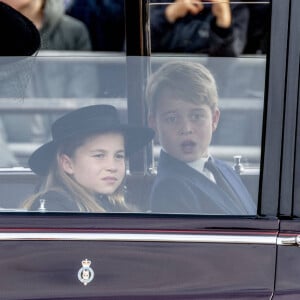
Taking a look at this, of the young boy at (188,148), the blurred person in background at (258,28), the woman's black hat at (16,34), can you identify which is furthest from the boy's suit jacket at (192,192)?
the woman's black hat at (16,34)

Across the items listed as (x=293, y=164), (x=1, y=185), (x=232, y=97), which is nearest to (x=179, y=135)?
(x=232, y=97)

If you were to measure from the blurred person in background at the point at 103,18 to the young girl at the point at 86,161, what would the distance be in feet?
0.75

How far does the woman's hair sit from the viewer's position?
2.45 metres

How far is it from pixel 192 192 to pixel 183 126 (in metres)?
0.19

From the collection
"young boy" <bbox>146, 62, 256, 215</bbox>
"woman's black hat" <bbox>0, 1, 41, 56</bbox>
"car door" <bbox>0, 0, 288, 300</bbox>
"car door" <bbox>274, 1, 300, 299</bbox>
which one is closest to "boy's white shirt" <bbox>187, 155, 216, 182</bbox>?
"young boy" <bbox>146, 62, 256, 215</bbox>

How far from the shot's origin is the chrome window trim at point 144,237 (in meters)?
2.37

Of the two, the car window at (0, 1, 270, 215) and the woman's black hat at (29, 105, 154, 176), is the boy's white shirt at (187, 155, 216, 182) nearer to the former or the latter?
the car window at (0, 1, 270, 215)

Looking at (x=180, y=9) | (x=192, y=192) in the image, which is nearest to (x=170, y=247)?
(x=192, y=192)

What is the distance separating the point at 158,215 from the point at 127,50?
0.50 m

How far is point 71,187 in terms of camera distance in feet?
8.14

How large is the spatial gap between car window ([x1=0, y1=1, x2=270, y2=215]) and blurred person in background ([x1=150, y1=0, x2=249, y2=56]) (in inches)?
6.7

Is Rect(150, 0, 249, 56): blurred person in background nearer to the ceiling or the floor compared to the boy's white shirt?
nearer to the ceiling

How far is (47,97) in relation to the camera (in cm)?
248

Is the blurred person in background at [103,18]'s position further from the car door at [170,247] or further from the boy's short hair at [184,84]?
the car door at [170,247]
